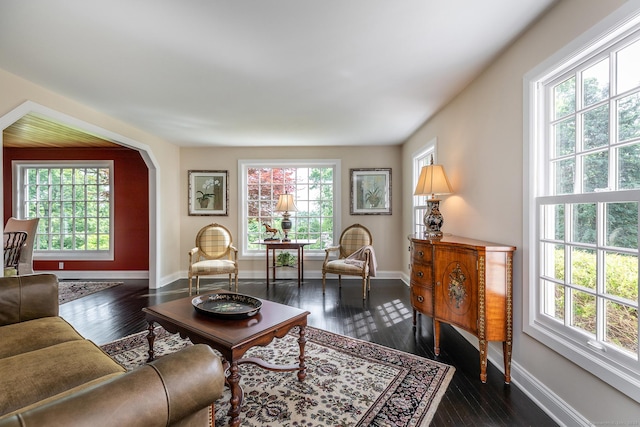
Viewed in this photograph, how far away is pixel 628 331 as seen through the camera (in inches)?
52.9

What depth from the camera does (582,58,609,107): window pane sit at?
58.5 inches

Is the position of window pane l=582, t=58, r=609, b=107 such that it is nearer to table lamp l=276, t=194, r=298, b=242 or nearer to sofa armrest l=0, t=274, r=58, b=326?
sofa armrest l=0, t=274, r=58, b=326

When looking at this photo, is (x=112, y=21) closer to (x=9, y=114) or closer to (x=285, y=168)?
(x=9, y=114)

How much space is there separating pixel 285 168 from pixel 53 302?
152 inches

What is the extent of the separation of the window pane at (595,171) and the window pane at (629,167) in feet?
0.23

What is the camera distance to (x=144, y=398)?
707mm

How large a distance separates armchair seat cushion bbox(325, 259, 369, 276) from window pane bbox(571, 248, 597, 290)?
8.19 ft

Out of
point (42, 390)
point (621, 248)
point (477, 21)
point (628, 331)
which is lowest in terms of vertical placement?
point (42, 390)

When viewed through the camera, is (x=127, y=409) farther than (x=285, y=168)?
No

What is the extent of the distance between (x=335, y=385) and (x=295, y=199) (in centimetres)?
373

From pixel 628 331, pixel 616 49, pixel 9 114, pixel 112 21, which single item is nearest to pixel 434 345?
pixel 628 331

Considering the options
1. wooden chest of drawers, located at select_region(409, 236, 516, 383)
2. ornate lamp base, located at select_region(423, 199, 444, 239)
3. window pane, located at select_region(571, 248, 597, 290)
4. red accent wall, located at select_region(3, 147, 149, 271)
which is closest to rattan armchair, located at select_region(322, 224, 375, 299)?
ornate lamp base, located at select_region(423, 199, 444, 239)

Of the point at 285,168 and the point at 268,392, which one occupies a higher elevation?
the point at 285,168

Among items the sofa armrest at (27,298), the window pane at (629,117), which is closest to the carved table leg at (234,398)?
the sofa armrest at (27,298)
